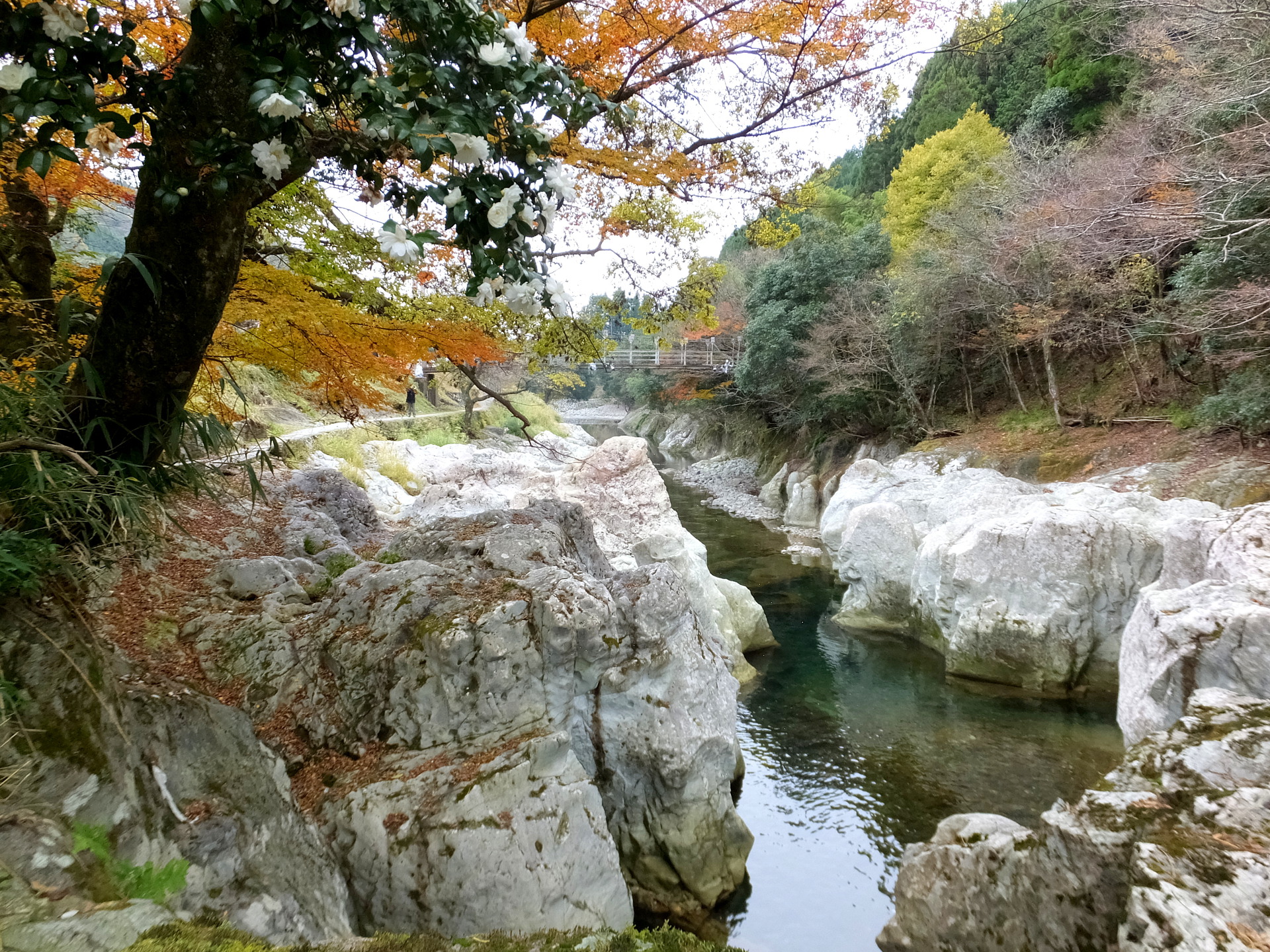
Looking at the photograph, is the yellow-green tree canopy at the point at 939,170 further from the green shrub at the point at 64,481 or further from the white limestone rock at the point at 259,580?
the green shrub at the point at 64,481

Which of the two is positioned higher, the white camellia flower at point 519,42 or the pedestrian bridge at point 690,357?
the pedestrian bridge at point 690,357

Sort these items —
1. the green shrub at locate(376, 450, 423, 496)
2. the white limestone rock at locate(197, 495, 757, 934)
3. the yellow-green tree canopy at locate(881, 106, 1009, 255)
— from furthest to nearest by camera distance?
the yellow-green tree canopy at locate(881, 106, 1009, 255) → the green shrub at locate(376, 450, 423, 496) → the white limestone rock at locate(197, 495, 757, 934)

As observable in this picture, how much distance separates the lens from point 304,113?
6.93ft

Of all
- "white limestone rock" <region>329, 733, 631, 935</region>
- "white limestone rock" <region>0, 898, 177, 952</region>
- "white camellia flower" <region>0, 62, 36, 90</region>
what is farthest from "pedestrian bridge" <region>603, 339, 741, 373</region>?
"white limestone rock" <region>0, 898, 177, 952</region>

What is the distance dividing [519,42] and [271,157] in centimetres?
85

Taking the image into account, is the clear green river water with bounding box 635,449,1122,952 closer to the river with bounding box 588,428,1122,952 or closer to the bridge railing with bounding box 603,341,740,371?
the river with bounding box 588,428,1122,952

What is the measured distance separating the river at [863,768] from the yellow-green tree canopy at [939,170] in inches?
748

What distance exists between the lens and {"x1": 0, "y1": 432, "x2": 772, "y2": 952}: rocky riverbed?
254cm

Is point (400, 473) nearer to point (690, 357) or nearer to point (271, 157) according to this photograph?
point (271, 157)

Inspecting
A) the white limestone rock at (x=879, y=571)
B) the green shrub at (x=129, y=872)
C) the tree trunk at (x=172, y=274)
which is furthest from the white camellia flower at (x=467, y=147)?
the white limestone rock at (x=879, y=571)

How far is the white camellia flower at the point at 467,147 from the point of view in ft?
5.75

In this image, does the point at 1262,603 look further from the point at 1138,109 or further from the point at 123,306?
the point at 1138,109

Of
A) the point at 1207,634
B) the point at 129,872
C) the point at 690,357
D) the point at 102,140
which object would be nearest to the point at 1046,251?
the point at 1207,634

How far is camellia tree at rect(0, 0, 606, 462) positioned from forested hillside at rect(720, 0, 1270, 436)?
16.8ft
